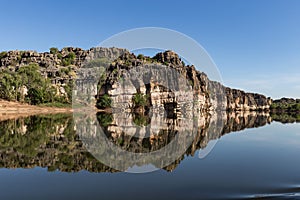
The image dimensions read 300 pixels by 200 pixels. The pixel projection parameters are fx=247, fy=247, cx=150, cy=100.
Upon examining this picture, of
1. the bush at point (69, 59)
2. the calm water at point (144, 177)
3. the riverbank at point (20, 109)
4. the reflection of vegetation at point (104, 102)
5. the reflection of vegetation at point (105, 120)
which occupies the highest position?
the bush at point (69, 59)

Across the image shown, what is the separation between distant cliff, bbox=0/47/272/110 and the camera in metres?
69.1

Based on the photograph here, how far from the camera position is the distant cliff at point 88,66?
6906 centimetres

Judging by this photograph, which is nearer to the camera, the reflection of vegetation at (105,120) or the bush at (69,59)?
the reflection of vegetation at (105,120)

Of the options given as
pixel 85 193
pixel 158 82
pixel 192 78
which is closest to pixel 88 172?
pixel 85 193

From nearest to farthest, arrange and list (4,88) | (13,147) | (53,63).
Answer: (13,147), (4,88), (53,63)

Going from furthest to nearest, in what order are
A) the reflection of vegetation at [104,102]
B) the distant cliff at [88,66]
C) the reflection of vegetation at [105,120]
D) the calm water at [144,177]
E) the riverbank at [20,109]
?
the reflection of vegetation at [104,102] < the distant cliff at [88,66] < the riverbank at [20,109] < the reflection of vegetation at [105,120] < the calm water at [144,177]

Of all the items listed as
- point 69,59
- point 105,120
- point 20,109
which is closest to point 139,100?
point 20,109

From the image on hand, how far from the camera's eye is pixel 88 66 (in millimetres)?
95750

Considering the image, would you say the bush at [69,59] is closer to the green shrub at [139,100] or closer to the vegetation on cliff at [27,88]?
the vegetation on cliff at [27,88]

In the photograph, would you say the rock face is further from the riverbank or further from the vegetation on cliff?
the riverbank

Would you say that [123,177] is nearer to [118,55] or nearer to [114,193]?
[114,193]

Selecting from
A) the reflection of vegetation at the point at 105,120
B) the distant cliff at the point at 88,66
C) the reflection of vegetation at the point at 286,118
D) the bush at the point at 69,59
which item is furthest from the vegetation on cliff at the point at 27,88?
the reflection of vegetation at the point at 286,118

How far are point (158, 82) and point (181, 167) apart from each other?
8125 cm

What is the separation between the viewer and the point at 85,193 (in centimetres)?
789
